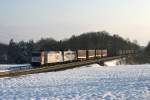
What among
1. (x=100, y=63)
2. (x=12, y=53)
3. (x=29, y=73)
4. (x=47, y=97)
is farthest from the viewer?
(x=12, y=53)

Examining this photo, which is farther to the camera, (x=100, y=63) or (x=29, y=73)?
(x=100, y=63)

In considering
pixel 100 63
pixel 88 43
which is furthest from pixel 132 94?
pixel 88 43

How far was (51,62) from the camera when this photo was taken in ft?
235

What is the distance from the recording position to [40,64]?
66188 mm

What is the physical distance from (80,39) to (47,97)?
172 m

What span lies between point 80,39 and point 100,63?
10843 cm

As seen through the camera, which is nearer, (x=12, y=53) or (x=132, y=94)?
(x=132, y=94)

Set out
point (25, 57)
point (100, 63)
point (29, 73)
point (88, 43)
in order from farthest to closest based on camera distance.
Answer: point (88, 43)
point (25, 57)
point (100, 63)
point (29, 73)

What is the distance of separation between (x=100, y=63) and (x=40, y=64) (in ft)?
76.7

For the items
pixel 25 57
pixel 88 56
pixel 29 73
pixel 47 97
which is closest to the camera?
pixel 47 97

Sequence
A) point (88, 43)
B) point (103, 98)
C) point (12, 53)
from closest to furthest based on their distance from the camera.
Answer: point (103, 98)
point (12, 53)
point (88, 43)

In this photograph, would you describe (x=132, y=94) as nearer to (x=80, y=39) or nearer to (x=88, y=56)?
(x=88, y=56)

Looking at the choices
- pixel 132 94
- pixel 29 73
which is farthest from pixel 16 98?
pixel 29 73

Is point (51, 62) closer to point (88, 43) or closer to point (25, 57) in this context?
point (25, 57)
